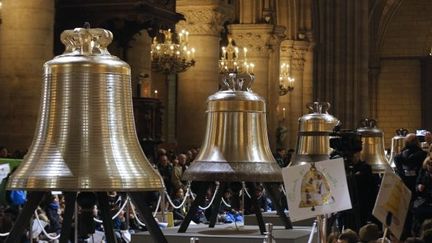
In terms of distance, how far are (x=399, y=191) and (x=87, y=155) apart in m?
2.26

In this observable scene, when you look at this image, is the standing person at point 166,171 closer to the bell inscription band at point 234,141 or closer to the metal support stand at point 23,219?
the bell inscription band at point 234,141

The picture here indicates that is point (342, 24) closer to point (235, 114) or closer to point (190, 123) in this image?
point (190, 123)

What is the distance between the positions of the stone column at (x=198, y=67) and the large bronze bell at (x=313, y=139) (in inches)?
534

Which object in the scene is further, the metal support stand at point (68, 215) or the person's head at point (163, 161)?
the person's head at point (163, 161)

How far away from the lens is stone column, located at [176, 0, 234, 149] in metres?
25.5

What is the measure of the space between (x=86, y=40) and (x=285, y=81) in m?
29.7

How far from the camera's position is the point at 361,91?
38.2m

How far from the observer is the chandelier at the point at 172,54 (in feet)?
80.3

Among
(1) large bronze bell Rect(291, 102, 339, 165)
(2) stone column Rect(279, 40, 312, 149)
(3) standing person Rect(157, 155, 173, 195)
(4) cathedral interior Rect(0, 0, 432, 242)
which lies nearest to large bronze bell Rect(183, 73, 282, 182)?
(4) cathedral interior Rect(0, 0, 432, 242)

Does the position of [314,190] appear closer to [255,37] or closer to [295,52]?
[255,37]

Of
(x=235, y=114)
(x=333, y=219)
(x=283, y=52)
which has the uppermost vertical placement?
(x=283, y=52)

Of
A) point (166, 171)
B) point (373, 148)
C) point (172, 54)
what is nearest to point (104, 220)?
point (373, 148)

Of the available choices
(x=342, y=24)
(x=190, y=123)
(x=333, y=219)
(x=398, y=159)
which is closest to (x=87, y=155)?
(x=333, y=219)

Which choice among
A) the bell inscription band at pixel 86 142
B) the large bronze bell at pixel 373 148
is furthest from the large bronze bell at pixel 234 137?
the large bronze bell at pixel 373 148
